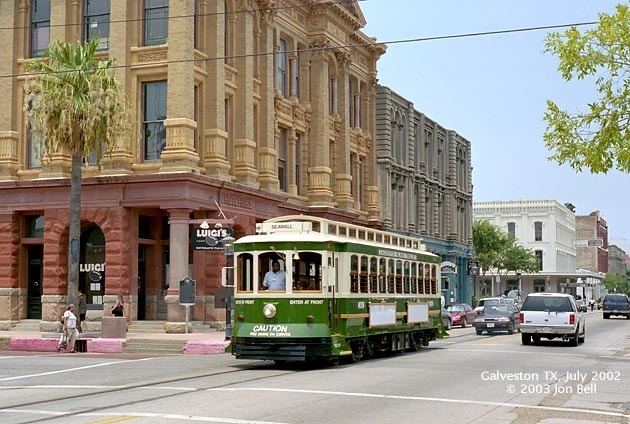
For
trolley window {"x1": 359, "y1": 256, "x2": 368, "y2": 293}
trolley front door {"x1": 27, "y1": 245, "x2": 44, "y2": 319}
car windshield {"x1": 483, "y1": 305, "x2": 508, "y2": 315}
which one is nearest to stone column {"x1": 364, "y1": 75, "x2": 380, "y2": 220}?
car windshield {"x1": 483, "y1": 305, "x2": 508, "y2": 315}

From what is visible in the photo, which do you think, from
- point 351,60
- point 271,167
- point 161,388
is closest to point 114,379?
point 161,388

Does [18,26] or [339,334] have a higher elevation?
[18,26]

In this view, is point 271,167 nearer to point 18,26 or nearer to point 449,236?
point 18,26

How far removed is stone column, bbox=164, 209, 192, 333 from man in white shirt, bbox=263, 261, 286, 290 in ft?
43.7

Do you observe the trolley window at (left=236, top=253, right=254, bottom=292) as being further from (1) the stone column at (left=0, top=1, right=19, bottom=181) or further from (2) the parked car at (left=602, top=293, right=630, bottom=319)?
(2) the parked car at (left=602, top=293, right=630, bottom=319)

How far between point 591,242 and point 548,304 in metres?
102

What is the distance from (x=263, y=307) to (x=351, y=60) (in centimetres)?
3221

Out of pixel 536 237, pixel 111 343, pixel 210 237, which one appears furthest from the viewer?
pixel 536 237

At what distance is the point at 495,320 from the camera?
3984 cm

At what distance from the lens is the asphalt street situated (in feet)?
45.4

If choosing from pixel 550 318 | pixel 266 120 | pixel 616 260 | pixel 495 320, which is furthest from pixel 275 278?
pixel 616 260

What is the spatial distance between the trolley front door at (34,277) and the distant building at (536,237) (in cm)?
7088

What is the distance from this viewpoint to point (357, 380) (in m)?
18.8

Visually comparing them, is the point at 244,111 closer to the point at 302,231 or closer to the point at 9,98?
the point at 9,98
